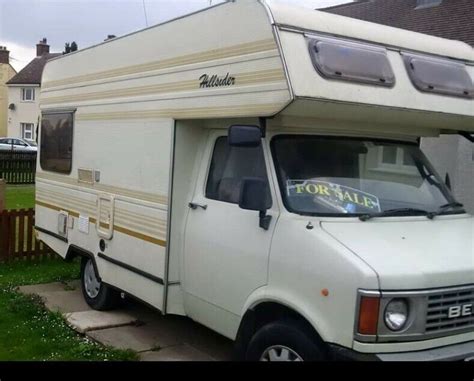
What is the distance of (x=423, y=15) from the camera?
17000 millimetres

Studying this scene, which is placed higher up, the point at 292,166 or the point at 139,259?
the point at 292,166

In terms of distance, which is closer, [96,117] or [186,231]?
[186,231]

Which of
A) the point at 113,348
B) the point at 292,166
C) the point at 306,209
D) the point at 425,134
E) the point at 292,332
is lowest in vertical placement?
the point at 113,348

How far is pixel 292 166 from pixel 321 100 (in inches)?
25.8

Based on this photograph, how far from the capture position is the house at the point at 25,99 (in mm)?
45844

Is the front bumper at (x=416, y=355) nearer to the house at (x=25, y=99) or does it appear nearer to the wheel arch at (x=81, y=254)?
the wheel arch at (x=81, y=254)

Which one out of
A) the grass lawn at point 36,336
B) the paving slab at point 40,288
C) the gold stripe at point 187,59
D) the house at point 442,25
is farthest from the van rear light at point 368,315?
the house at point 442,25

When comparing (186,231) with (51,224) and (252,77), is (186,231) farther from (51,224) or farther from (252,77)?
(51,224)

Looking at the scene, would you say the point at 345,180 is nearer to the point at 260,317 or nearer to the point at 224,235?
the point at 224,235

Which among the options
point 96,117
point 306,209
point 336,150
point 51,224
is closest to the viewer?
point 306,209

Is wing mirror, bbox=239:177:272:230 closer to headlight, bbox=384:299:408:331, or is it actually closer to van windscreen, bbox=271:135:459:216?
van windscreen, bbox=271:135:459:216

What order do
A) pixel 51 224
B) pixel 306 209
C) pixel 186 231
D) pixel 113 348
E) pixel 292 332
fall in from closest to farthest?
pixel 292 332 → pixel 306 209 → pixel 186 231 → pixel 113 348 → pixel 51 224

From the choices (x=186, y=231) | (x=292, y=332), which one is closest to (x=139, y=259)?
(x=186, y=231)
